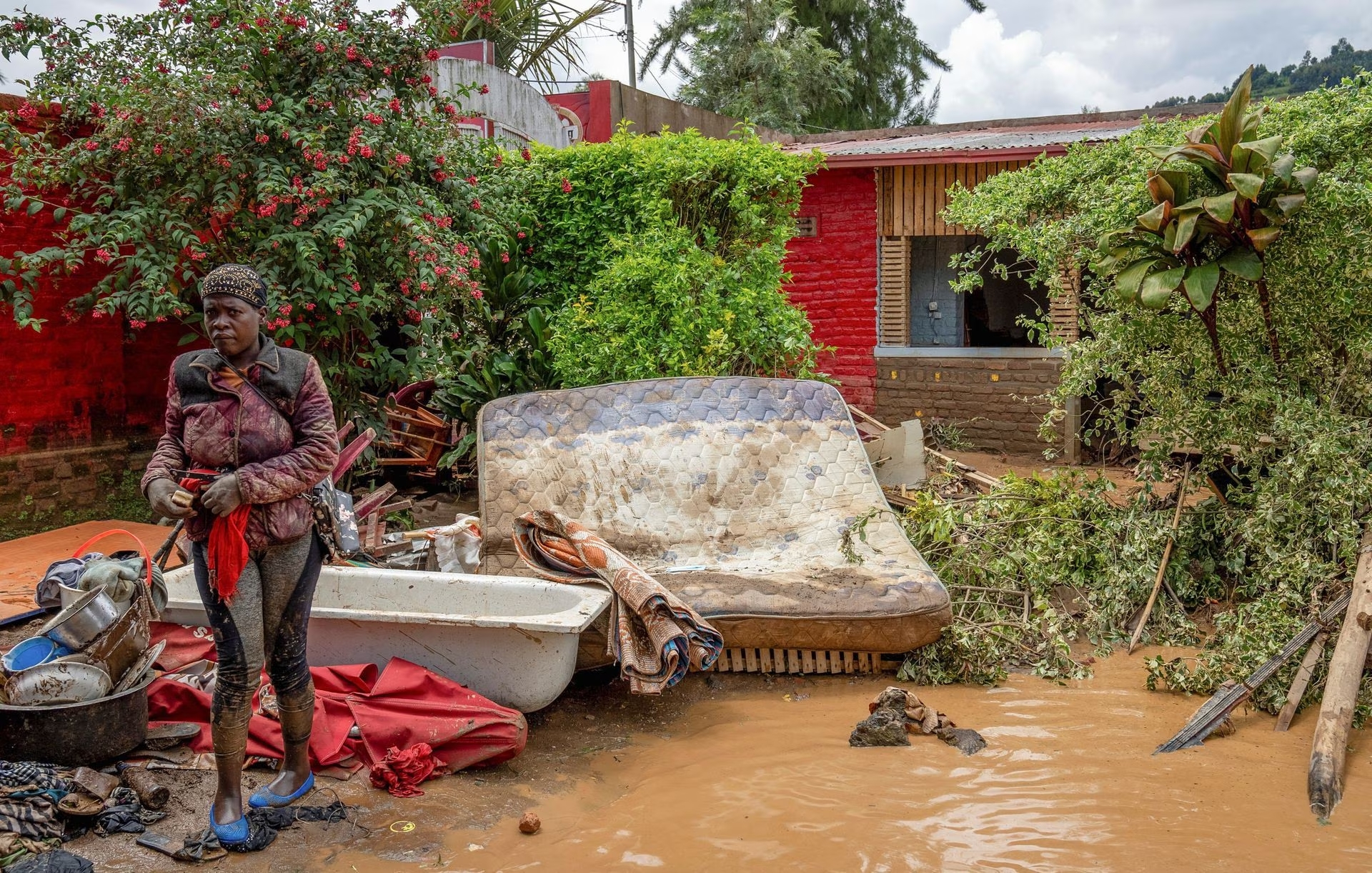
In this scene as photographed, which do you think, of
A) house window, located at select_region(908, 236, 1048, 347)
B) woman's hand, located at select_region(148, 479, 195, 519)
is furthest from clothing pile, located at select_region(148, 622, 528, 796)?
house window, located at select_region(908, 236, 1048, 347)

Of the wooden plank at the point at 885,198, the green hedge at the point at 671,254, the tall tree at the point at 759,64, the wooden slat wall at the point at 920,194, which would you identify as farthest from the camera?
the tall tree at the point at 759,64

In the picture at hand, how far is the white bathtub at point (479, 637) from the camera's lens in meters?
4.34

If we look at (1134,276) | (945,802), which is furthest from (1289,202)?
(945,802)

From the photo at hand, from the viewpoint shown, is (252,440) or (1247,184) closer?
(252,440)

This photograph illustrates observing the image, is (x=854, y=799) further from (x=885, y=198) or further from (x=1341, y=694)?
(x=885, y=198)

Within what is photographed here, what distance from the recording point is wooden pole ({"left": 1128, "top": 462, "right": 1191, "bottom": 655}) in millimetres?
5648

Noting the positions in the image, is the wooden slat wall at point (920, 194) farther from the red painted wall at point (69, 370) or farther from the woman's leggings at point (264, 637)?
the woman's leggings at point (264, 637)

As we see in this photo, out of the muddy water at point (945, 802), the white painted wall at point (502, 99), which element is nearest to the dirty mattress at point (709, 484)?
the muddy water at point (945, 802)

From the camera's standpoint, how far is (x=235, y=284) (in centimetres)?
344

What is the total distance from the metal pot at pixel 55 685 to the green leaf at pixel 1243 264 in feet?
17.8

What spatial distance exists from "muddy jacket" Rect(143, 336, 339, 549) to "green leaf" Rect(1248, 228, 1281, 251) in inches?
171

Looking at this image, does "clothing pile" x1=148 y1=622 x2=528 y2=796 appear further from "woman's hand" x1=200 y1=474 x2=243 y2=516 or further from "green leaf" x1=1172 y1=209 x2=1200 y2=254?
"green leaf" x1=1172 y1=209 x2=1200 y2=254

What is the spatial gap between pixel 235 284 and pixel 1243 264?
4.58 metres

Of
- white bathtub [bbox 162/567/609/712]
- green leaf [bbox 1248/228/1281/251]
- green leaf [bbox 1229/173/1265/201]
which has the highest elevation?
green leaf [bbox 1229/173/1265/201]
